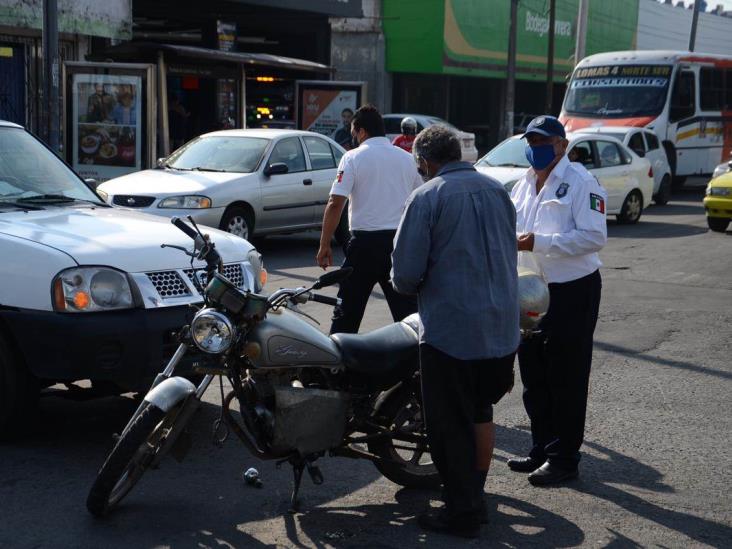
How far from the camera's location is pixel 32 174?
694 centimetres

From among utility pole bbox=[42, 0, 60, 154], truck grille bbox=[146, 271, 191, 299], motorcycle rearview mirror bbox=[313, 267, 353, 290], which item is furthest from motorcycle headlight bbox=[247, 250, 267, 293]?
utility pole bbox=[42, 0, 60, 154]

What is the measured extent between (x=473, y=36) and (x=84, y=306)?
32102 mm

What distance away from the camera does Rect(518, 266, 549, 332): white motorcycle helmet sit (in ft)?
16.7

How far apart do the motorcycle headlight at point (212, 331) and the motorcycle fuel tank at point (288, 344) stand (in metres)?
0.12

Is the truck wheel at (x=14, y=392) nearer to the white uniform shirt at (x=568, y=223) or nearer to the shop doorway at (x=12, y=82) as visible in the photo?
the white uniform shirt at (x=568, y=223)

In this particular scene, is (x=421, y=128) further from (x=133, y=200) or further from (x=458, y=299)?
(x=458, y=299)

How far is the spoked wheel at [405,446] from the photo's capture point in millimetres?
5043

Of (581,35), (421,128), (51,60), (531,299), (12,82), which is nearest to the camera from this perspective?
(531,299)

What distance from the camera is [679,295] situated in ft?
37.5

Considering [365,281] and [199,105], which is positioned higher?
[199,105]

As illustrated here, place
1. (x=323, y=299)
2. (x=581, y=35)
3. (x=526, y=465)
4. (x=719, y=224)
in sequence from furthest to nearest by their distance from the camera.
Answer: (x=581, y=35) → (x=719, y=224) → (x=526, y=465) → (x=323, y=299)

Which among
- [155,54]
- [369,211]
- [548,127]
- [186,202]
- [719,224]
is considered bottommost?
[719,224]

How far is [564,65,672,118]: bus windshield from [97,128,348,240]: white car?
1230cm

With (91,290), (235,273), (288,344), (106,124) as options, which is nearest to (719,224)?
(106,124)
